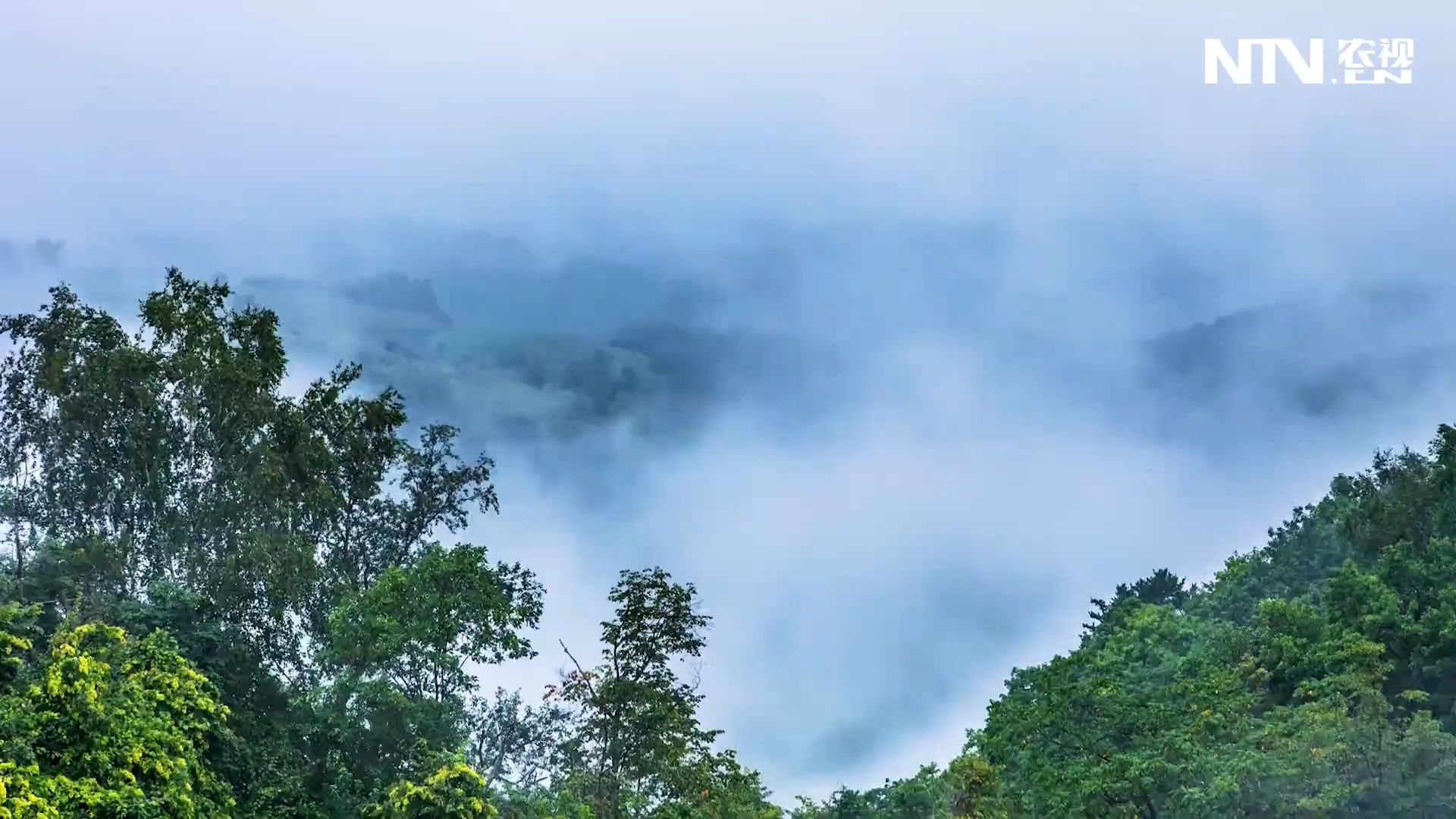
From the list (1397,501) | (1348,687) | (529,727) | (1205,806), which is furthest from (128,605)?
(1397,501)

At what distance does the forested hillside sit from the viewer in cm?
2275

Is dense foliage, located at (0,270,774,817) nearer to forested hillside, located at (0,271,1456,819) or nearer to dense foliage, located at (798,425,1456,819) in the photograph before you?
forested hillside, located at (0,271,1456,819)

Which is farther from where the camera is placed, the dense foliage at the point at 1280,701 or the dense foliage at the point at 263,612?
the dense foliage at the point at 1280,701

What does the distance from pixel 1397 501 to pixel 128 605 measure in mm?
32799

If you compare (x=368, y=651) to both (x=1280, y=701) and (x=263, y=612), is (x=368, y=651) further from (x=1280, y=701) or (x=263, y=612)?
(x=1280, y=701)

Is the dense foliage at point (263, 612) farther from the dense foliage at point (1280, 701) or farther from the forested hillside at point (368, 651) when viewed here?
the dense foliage at point (1280, 701)

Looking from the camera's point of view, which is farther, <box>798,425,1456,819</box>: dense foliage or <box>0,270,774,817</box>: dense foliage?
<box>798,425,1456,819</box>: dense foliage

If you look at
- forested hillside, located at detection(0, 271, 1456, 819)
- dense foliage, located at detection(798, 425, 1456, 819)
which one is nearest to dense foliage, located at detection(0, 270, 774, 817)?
forested hillside, located at detection(0, 271, 1456, 819)

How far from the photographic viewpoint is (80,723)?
1786 cm

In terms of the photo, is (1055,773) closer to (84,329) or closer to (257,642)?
(257,642)

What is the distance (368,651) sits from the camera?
2405 centimetres

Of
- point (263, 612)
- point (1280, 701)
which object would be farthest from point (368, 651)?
point (1280, 701)

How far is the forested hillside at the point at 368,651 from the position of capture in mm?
22750

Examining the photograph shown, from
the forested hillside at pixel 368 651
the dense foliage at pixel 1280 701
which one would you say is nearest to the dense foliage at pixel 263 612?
the forested hillside at pixel 368 651
